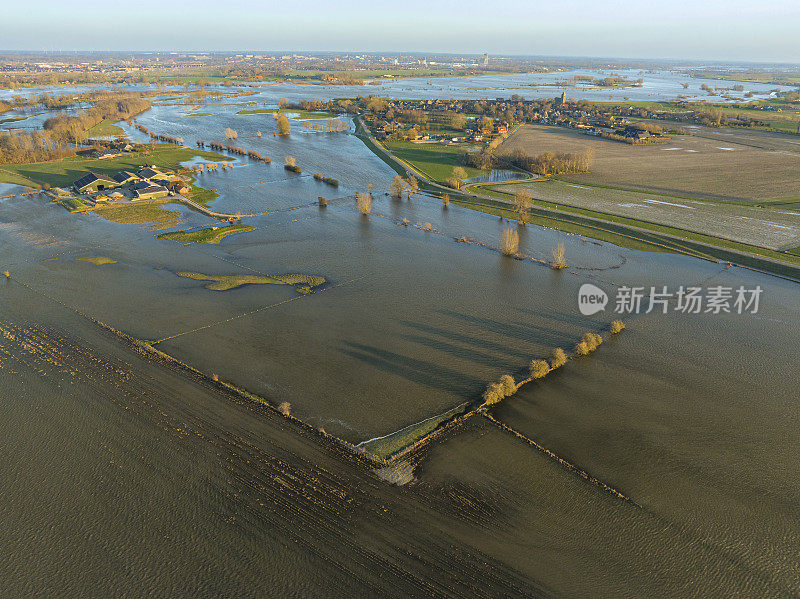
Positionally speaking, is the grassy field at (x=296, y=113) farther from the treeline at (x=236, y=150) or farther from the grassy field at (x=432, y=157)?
the grassy field at (x=432, y=157)

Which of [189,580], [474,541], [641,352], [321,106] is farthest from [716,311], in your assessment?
[321,106]

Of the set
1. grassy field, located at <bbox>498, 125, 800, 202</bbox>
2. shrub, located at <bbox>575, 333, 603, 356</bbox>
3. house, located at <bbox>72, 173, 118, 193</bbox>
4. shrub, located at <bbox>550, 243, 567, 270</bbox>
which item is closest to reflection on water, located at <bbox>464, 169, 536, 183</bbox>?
grassy field, located at <bbox>498, 125, 800, 202</bbox>

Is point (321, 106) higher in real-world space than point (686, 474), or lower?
higher

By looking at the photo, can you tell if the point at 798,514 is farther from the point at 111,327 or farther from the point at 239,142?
the point at 239,142

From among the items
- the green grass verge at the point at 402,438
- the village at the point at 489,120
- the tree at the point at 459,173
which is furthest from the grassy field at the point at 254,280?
the village at the point at 489,120

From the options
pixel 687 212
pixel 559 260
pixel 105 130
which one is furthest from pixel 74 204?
pixel 687 212

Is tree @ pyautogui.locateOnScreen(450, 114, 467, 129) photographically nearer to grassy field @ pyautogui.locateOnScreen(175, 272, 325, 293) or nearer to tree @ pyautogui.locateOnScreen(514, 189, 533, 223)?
tree @ pyautogui.locateOnScreen(514, 189, 533, 223)

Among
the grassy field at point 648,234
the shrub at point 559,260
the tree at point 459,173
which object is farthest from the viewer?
the tree at point 459,173
